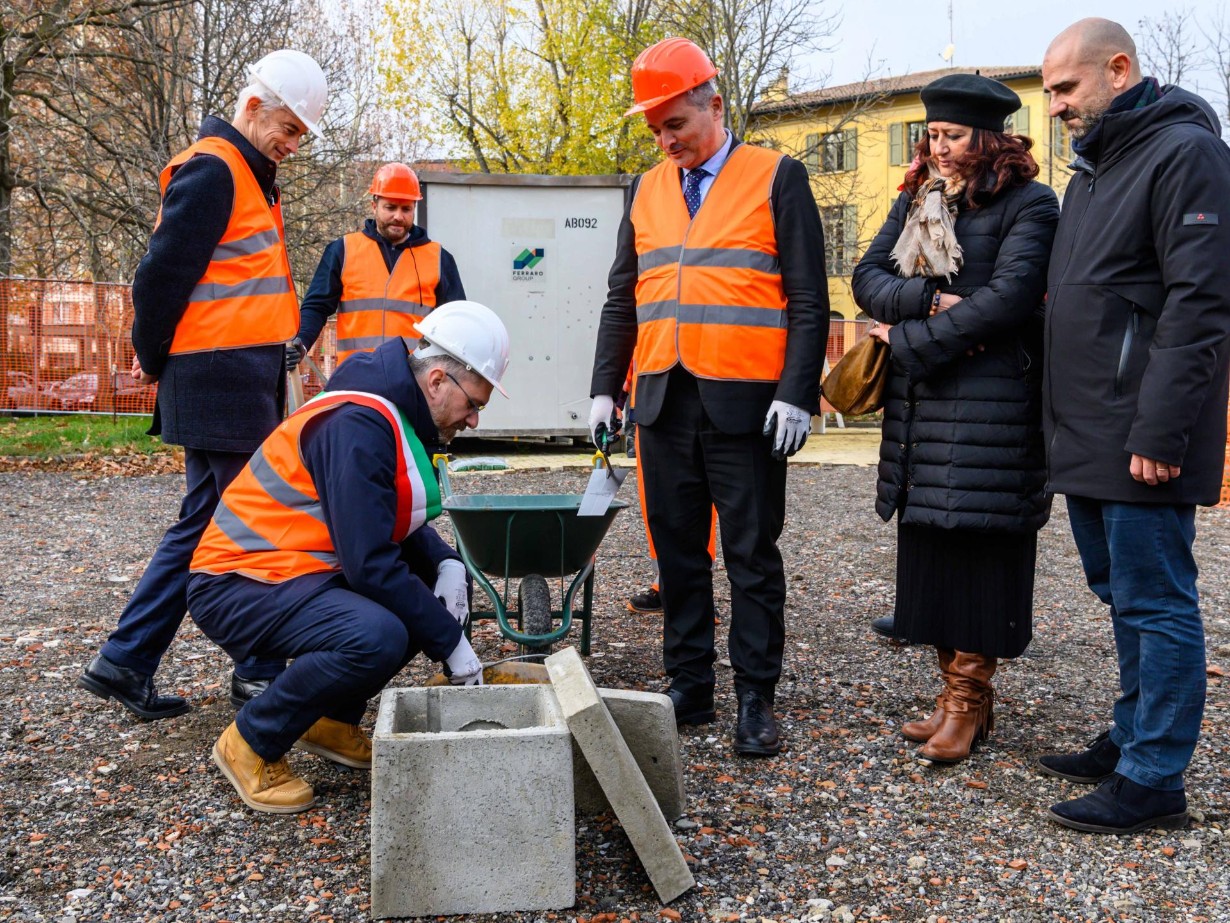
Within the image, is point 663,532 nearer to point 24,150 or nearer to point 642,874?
point 642,874

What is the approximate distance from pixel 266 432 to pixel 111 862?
1418mm

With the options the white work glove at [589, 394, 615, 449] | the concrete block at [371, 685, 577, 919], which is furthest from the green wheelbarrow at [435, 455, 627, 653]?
the concrete block at [371, 685, 577, 919]

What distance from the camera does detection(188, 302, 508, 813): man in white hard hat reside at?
2766 mm

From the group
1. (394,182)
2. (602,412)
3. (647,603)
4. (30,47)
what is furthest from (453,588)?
(30,47)

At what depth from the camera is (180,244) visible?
11.3ft

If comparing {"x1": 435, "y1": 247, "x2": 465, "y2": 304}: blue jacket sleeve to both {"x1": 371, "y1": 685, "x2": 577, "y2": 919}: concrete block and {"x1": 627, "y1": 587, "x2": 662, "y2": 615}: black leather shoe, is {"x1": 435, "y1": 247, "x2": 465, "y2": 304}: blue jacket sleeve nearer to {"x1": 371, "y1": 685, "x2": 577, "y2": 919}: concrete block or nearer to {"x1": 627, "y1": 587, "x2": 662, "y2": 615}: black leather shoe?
{"x1": 627, "y1": 587, "x2": 662, "y2": 615}: black leather shoe

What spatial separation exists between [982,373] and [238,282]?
7.61 feet

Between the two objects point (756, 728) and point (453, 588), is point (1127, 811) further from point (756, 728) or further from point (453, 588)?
point (453, 588)

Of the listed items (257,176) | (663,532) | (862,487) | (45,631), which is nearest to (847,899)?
(663,532)

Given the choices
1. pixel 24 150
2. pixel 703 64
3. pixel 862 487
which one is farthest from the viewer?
pixel 24 150

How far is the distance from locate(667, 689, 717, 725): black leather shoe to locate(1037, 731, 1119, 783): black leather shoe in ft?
3.46

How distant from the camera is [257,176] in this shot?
143 inches

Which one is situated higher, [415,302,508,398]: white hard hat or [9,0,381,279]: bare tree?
[9,0,381,279]: bare tree

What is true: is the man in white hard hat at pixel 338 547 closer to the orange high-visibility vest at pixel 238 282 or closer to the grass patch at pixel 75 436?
the orange high-visibility vest at pixel 238 282
